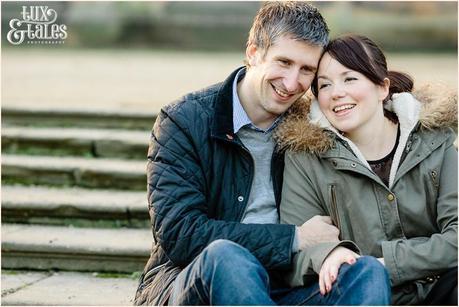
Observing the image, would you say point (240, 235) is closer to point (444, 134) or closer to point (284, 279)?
point (284, 279)

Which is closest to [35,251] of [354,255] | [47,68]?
[354,255]

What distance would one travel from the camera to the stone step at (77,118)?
5508 mm

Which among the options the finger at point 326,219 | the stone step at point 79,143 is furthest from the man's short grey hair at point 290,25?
the stone step at point 79,143

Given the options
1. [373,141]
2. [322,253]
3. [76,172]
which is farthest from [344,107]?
[76,172]

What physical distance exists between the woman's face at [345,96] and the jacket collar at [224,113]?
330mm

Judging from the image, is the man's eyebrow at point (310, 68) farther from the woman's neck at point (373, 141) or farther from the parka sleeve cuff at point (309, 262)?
the parka sleeve cuff at point (309, 262)

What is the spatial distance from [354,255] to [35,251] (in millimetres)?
1960

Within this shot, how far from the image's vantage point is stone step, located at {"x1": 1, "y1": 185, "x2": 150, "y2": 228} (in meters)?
4.51

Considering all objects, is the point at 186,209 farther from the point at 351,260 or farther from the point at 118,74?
the point at 118,74

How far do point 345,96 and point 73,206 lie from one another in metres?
1.96

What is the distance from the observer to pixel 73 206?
4.55 m

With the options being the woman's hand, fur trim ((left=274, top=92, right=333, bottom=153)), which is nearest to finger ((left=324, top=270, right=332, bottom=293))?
the woman's hand

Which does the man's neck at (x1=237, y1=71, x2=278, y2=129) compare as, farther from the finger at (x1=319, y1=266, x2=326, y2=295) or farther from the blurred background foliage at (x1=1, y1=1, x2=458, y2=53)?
the blurred background foliage at (x1=1, y1=1, x2=458, y2=53)

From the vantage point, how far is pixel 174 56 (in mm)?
10664
